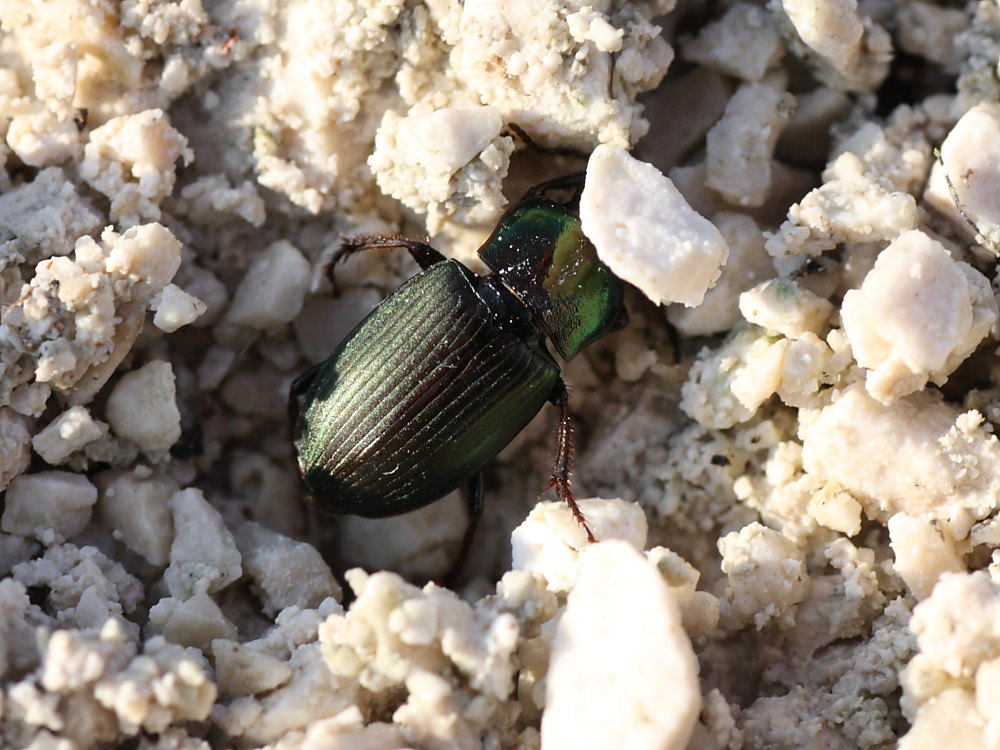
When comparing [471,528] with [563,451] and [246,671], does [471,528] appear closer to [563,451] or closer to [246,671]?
[563,451]

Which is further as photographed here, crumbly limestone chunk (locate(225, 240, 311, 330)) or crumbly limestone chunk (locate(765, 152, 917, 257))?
crumbly limestone chunk (locate(225, 240, 311, 330))

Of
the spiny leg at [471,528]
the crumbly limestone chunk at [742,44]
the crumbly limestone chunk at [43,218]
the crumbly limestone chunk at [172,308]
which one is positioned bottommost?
the spiny leg at [471,528]

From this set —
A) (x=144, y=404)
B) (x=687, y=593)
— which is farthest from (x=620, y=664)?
(x=144, y=404)

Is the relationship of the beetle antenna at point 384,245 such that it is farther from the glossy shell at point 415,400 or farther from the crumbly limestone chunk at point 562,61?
the crumbly limestone chunk at point 562,61

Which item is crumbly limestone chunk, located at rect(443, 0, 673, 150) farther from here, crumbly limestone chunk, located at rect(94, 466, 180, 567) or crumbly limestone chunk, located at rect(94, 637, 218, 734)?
crumbly limestone chunk, located at rect(94, 637, 218, 734)

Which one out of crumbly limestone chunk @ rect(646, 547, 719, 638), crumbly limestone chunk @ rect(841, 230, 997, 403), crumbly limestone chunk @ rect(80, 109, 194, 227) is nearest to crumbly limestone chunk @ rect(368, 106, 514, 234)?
crumbly limestone chunk @ rect(80, 109, 194, 227)

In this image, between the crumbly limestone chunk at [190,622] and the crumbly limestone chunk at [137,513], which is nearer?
the crumbly limestone chunk at [190,622]

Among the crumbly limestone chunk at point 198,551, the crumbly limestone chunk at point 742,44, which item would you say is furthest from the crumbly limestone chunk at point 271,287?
the crumbly limestone chunk at point 742,44

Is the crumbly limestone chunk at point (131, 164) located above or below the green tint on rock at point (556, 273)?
above
